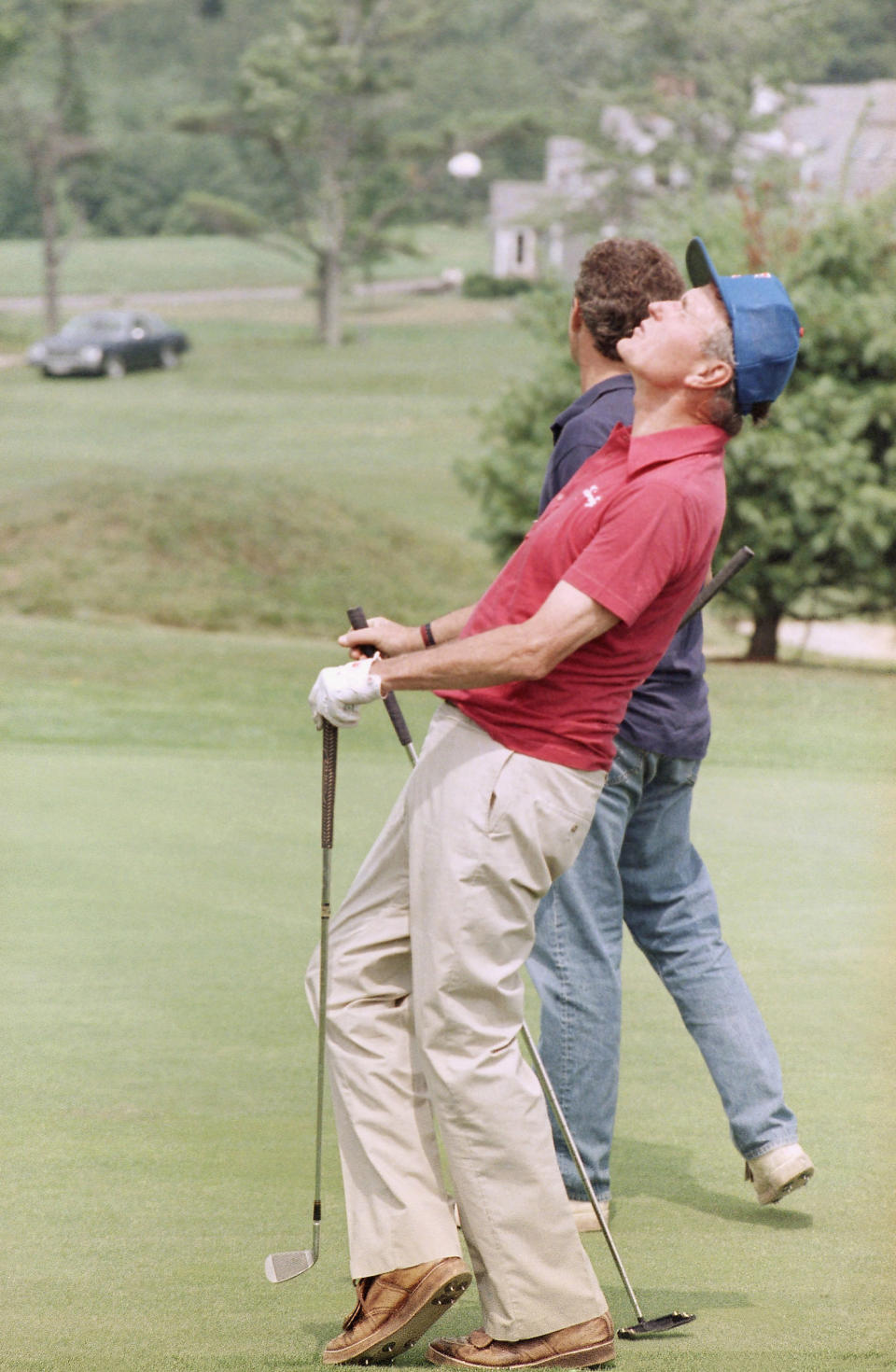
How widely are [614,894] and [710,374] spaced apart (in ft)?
3.62

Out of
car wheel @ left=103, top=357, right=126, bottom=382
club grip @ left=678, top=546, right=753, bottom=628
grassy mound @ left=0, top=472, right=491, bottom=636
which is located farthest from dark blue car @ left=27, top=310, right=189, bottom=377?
club grip @ left=678, top=546, right=753, bottom=628

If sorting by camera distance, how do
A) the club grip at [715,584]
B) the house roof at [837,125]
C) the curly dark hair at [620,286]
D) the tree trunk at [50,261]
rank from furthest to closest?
1. the tree trunk at [50,261]
2. the house roof at [837,125]
3. the curly dark hair at [620,286]
4. the club grip at [715,584]

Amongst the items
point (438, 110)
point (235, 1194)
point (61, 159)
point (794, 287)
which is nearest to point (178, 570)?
point (794, 287)

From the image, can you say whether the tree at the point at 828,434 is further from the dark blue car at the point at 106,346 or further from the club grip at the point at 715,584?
the dark blue car at the point at 106,346

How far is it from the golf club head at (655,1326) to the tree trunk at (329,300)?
4050 cm

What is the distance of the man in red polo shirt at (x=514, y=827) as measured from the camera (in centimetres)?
269

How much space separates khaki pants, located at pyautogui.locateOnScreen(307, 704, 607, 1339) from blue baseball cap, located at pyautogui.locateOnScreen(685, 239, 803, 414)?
2.12 feet

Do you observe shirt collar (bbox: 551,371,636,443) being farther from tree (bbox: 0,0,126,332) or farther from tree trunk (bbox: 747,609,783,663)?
tree (bbox: 0,0,126,332)

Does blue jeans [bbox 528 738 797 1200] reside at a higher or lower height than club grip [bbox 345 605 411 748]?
lower

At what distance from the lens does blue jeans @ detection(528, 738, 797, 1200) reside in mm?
3375

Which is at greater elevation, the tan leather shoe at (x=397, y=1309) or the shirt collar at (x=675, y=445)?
the shirt collar at (x=675, y=445)

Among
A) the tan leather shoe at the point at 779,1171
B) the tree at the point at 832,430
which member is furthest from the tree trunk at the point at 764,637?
the tan leather shoe at the point at 779,1171

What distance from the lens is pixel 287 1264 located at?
281cm

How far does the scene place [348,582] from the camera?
15.6 metres
